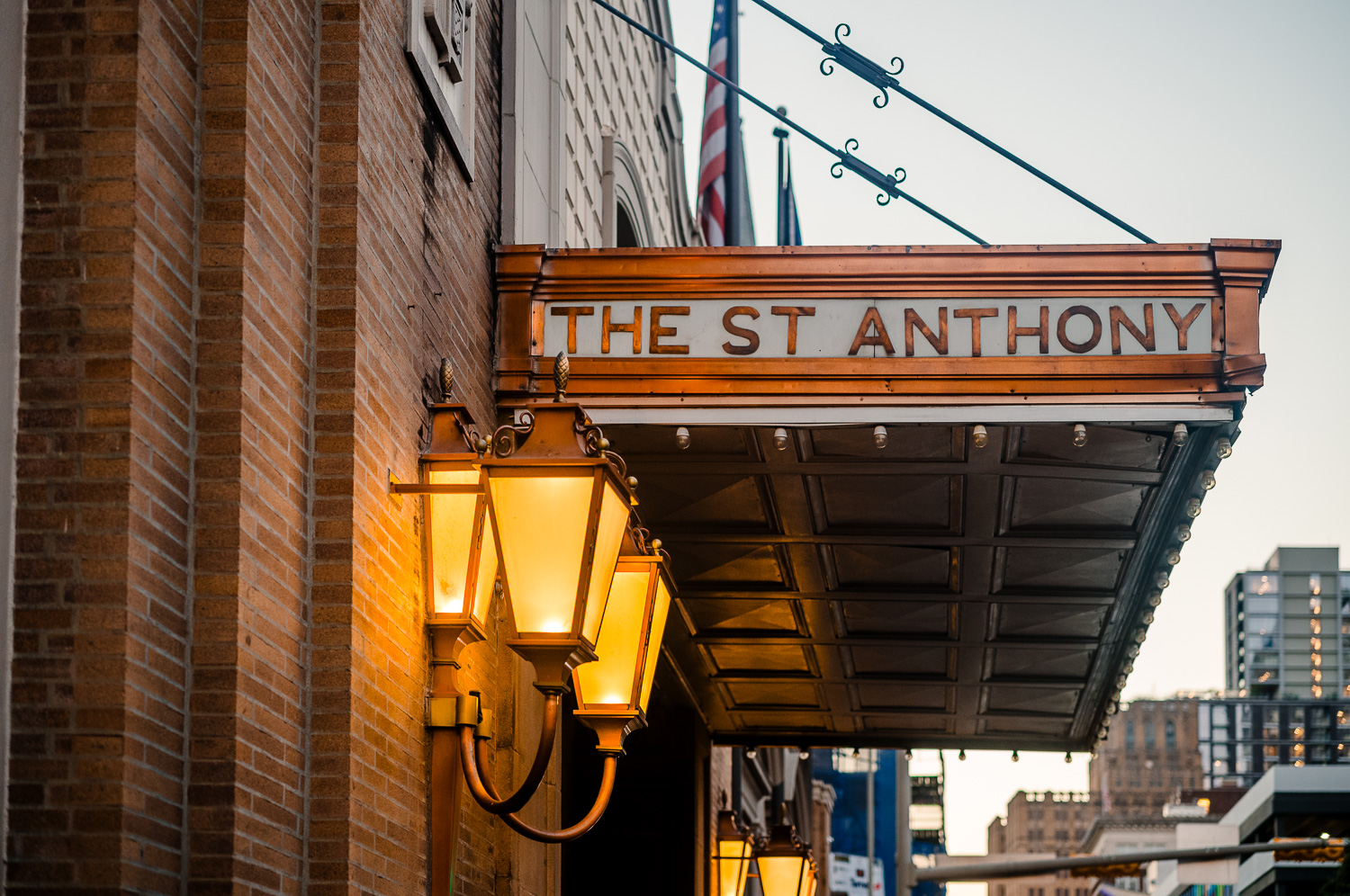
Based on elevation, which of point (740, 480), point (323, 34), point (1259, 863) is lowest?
point (1259, 863)

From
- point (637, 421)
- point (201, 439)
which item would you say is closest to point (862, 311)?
point (637, 421)

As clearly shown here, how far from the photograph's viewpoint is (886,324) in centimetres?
784

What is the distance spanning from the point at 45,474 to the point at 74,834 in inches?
35.7

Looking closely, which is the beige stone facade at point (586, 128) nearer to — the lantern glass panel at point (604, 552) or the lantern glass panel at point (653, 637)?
the lantern glass panel at point (653, 637)

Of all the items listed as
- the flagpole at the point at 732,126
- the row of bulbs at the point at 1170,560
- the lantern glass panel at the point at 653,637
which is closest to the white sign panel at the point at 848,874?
the flagpole at the point at 732,126

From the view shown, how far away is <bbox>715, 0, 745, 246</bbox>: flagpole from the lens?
1622 cm

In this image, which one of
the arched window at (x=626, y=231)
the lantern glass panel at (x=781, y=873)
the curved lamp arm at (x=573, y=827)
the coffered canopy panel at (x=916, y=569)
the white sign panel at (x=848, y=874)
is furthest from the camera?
the white sign panel at (x=848, y=874)

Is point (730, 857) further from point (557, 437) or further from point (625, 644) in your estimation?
point (557, 437)

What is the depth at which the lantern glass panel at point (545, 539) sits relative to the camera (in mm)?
5195

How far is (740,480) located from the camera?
30.6 feet

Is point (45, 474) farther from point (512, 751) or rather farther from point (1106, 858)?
point (1106, 858)

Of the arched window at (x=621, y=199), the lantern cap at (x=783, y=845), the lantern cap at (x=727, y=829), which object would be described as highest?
the arched window at (x=621, y=199)

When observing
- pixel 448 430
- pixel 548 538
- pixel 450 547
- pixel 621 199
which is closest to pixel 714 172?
pixel 621 199

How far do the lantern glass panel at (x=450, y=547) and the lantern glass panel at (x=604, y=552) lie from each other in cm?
88
